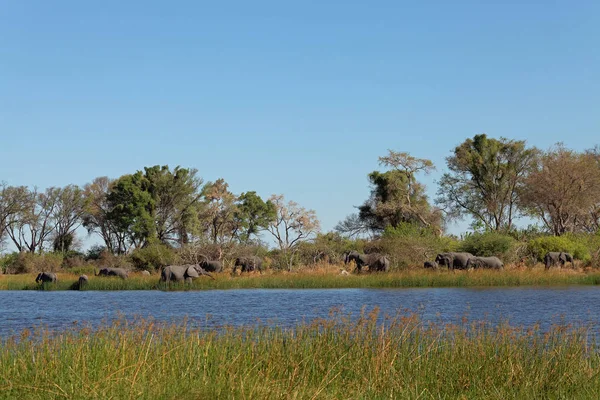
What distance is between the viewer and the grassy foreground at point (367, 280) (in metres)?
41.0

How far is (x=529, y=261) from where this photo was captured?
51.0 m

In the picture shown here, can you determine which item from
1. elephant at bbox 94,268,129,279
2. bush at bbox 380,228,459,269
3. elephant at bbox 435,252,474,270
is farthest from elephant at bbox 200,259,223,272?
elephant at bbox 435,252,474,270

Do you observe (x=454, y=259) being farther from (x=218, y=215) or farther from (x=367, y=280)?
(x=218, y=215)

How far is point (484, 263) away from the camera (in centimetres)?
4762

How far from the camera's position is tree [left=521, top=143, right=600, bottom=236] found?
206 feet

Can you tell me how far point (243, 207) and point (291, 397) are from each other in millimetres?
67448

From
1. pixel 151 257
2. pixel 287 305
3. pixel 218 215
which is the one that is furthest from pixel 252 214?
pixel 287 305

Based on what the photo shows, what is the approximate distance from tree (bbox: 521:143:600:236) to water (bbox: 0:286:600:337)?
24.8 metres

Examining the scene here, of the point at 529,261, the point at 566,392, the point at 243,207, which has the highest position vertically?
the point at 243,207

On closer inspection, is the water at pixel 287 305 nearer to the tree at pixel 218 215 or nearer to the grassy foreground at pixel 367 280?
the grassy foreground at pixel 367 280

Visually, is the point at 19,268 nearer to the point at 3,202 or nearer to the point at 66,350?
the point at 3,202

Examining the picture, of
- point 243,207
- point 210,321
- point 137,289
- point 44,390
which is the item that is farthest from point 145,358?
point 243,207

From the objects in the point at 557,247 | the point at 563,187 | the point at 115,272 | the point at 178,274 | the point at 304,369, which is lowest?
the point at 304,369

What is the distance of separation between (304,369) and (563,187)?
54.0 meters
